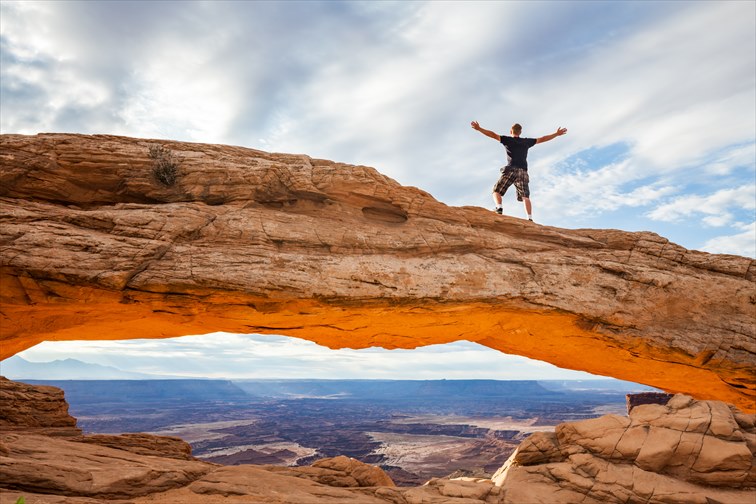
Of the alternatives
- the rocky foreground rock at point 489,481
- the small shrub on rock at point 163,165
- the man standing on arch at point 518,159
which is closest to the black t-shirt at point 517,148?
the man standing on arch at point 518,159

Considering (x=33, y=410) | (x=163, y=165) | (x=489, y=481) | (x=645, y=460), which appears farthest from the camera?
(x=33, y=410)

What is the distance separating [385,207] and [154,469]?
34.2ft

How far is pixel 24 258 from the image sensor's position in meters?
12.0

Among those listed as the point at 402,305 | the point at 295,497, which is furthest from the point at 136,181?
the point at 295,497

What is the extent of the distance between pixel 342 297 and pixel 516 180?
8.56 m

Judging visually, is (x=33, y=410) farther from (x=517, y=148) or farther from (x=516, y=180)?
(x=517, y=148)

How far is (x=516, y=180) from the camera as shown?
702 inches

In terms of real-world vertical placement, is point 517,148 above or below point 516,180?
above

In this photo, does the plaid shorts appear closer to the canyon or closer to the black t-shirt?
the black t-shirt

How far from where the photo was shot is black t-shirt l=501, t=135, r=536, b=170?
17766 millimetres

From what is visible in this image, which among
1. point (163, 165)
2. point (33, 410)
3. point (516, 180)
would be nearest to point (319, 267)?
point (163, 165)

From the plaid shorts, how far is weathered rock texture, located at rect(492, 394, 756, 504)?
8459mm

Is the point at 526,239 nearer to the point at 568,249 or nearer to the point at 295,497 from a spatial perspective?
the point at 568,249

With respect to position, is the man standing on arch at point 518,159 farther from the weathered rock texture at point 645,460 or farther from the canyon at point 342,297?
the weathered rock texture at point 645,460
